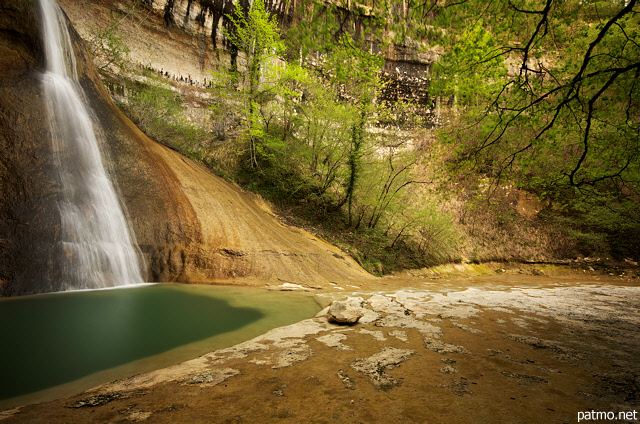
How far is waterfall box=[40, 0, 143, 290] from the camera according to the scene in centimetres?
605

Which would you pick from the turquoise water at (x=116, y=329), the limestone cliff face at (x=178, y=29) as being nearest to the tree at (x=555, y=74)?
the turquoise water at (x=116, y=329)

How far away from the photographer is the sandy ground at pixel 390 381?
5.25ft

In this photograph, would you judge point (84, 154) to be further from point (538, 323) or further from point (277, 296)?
point (538, 323)

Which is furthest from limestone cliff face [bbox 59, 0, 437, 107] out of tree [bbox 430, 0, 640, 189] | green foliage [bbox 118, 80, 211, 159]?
tree [bbox 430, 0, 640, 189]

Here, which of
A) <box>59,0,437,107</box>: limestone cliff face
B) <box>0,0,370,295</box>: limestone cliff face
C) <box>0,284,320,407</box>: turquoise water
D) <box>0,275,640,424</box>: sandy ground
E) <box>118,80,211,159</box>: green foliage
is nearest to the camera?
<box>0,275,640,424</box>: sandy ground

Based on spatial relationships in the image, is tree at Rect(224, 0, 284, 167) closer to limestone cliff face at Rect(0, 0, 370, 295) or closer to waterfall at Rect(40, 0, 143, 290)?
limestone cliff face at Rect(0, 0, 370, 295)

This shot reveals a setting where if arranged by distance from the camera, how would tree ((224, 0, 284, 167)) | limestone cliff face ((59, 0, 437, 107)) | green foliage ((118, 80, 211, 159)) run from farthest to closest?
limestone cliff face ((59, 0, 437, 107)), tree ((224, 0, 284, 167)), green foliage ((118, 80, 211, 159))

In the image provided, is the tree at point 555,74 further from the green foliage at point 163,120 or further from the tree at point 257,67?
the green foliage at point 163,120

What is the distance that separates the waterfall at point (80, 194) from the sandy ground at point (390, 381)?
5.22 metres

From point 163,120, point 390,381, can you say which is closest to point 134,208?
point 390,381

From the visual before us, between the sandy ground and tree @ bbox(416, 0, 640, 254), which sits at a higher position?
tree @ bbox(416, 0, 640, 254)

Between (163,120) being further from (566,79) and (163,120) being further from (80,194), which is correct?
(566,79)

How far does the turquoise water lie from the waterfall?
81 cm

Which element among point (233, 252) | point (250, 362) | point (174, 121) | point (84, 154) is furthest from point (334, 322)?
point (174, 121)
